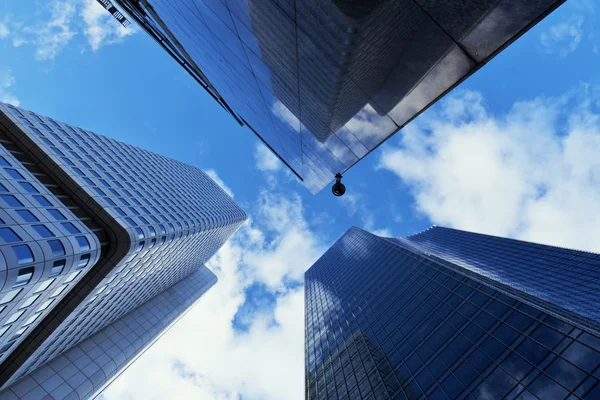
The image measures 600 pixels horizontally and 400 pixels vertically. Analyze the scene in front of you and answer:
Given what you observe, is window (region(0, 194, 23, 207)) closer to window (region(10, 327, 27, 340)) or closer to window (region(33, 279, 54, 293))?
window (region(33, 279, 54, 293))

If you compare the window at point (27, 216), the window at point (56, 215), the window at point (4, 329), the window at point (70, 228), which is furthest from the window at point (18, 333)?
the window at point (27, 216)

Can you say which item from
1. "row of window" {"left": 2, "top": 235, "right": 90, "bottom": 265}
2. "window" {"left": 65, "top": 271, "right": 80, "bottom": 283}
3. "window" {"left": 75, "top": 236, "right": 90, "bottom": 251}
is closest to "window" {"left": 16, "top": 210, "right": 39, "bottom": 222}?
"row of window" {"left": 2, "top": 235, "right": 90, "bottom": 265}

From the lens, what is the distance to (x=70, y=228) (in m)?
28.4

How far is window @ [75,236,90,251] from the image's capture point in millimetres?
28364

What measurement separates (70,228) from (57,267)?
4.22 metres

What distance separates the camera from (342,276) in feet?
300

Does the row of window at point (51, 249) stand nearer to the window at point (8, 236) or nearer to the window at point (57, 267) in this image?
the window at point (8, 236)

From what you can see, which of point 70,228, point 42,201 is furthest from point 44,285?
point 42,201

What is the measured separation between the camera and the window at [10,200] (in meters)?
23.8

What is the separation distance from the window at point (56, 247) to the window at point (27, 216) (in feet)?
7.11

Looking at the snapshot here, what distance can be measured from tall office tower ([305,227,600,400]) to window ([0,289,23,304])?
114ft

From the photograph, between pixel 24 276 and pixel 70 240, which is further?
pixel 70 240

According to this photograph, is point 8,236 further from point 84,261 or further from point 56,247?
point 84,261

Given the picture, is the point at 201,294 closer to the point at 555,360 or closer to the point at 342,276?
the point at 342,276
